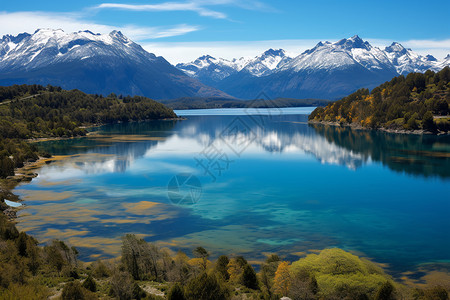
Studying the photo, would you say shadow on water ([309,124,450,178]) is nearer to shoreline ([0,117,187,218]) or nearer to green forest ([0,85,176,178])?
shoreline ([0,117,187,218])

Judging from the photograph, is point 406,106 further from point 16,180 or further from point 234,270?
point 234,270

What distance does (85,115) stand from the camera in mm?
197000

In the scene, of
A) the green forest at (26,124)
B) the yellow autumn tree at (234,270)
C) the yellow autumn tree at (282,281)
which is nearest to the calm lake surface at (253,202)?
the yellow autumn tree at (234,270)

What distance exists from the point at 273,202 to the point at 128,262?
25003 millimetres

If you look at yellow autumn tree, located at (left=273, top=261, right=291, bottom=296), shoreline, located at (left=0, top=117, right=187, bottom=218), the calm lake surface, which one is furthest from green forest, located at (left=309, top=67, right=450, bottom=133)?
yellow autumn tree, located at (left=273, top=261, right=291, bottom=296)

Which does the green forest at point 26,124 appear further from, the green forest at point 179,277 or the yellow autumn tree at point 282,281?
the yellow autumn tree at point 282,281

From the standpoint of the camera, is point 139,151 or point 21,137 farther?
point 21,137

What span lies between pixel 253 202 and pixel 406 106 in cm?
11670

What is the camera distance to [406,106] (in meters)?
147

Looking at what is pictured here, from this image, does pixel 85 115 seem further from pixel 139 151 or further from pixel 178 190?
pixel 178 190

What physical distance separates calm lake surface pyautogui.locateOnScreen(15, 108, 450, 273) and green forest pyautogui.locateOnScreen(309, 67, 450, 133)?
4619cm

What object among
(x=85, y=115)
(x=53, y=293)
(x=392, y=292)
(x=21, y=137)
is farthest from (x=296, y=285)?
(x=85, y=115)

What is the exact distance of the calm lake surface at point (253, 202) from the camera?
117ft

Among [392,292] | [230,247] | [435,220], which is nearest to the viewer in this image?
[392,292]
